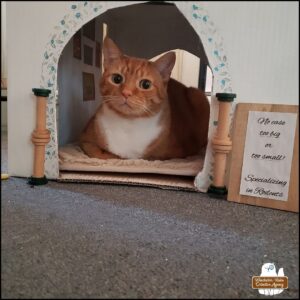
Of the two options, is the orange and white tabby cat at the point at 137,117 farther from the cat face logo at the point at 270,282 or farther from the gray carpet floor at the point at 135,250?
the cat face logo at the point at 270,282

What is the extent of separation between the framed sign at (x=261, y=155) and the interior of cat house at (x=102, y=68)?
0.17 m

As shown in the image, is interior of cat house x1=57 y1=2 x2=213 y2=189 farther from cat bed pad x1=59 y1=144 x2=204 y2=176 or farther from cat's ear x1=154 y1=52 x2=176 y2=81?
cat's ear x1=154 y1=52 x2=176 y2=81

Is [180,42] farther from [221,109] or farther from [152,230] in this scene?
[152,230]

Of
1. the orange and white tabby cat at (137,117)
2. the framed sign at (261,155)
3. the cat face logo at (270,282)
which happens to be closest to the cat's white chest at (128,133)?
the orange and white tabby cat at (137,117)

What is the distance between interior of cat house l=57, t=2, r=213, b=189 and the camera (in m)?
1.07

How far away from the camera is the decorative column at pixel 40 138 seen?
3.20 feet

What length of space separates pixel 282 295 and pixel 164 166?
674mm

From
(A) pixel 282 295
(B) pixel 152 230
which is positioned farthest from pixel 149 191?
(A) pixel 282 295

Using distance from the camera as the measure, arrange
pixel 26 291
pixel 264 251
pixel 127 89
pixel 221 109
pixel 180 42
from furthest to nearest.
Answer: pixel 180 42 → pixel 127 89 → pixel 221 109 → pixel 264 251 → pixel 26 291

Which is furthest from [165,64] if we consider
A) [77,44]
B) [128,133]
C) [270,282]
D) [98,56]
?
[270,282]

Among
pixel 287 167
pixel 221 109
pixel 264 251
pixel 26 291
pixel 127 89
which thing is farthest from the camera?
pixel 127 89

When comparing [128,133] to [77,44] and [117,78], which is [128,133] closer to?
[117,78]

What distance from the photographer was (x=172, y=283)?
1.62ft

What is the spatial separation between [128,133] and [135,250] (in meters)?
0.66
